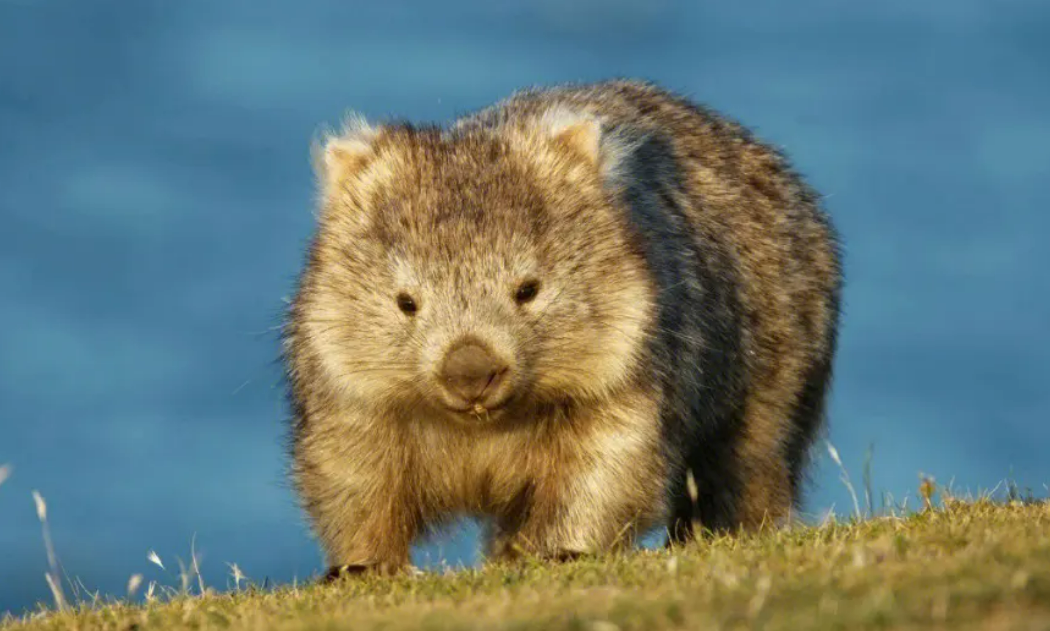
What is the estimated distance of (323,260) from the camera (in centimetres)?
888

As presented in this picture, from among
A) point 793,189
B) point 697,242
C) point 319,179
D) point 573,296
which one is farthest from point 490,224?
point 793,189

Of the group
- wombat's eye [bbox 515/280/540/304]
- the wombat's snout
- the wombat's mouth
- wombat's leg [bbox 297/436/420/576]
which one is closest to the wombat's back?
wombat's eye [bbox 515/280/540/304]

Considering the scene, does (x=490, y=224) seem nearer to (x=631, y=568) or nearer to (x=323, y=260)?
(x=323, y=260)

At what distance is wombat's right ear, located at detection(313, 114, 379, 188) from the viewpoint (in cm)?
913

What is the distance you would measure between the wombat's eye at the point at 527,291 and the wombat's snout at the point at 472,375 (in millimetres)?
425

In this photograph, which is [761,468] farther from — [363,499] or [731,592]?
[731,592]

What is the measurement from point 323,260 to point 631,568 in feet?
9.80

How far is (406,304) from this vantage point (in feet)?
27.2

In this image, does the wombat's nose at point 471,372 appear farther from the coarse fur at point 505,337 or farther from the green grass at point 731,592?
the green grass at point 731,592

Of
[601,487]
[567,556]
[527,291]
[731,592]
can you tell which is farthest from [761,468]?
[731,592]

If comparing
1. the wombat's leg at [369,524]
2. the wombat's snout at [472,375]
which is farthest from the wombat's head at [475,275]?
the wombat's leg at [369,524]

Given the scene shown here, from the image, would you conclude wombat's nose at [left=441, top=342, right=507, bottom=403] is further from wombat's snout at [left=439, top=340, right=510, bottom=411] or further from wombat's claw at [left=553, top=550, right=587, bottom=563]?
wombat's claw at [left=553, top=550, right=587, bottom=563]

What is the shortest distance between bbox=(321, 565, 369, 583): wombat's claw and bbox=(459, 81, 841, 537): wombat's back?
5.88ft

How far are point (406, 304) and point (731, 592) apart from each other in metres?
3.47
